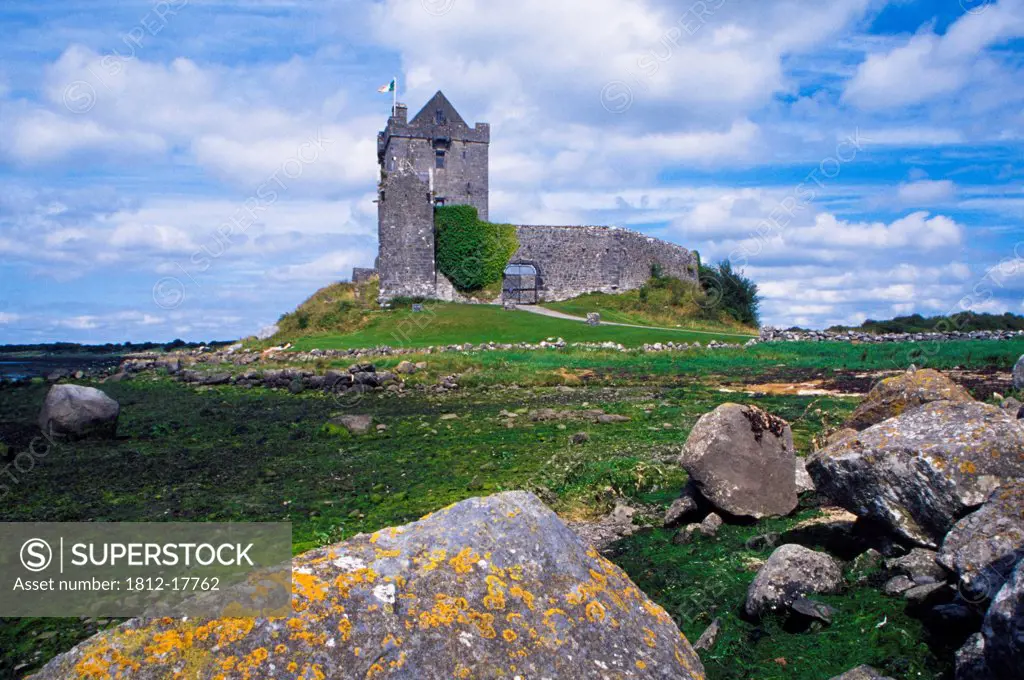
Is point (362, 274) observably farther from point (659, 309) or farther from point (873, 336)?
point (873, 336)

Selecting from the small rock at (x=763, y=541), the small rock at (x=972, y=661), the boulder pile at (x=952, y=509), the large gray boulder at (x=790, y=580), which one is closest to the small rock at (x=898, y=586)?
the boulder pile at (x=952, y=509)

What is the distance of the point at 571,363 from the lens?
29719 mm

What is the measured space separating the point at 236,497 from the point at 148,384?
2008cm

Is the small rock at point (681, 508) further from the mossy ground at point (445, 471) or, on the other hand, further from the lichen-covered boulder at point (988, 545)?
the lichen-covered boulder at point (988, 545)

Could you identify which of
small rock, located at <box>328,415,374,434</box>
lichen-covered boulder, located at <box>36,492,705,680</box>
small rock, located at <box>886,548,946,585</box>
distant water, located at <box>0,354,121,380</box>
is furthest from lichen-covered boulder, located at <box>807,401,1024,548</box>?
distant water, located at <box>0,354,121,380</box>

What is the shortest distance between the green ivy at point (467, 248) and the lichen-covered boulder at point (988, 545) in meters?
50.6

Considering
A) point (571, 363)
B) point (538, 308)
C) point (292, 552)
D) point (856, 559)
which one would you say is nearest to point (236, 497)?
point (292, 552)

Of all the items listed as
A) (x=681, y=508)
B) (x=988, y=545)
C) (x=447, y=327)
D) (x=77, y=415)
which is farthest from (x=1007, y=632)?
(x=447, y=327)

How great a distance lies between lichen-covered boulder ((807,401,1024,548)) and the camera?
19.7 feet

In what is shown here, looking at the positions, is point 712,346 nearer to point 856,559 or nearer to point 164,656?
point 856,559

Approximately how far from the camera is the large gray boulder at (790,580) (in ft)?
19.2

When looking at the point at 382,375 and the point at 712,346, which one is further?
the point at 712,346

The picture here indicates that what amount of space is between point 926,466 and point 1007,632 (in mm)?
2903

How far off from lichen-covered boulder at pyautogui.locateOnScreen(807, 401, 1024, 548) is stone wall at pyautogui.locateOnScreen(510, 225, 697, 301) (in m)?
51.2
